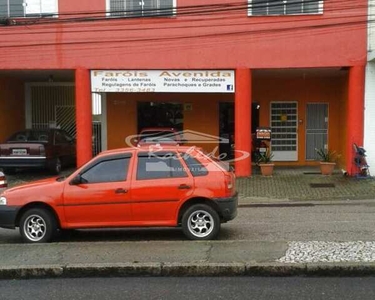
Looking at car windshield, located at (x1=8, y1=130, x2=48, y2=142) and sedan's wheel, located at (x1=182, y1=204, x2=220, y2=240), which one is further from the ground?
Result: car windshield, located at (x1=8, y1=130, x2=48, y2=142)

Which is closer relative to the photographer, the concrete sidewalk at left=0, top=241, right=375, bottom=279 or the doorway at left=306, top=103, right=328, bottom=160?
the concrete sidewalk at left=0, top=241, right=375, bottom=279

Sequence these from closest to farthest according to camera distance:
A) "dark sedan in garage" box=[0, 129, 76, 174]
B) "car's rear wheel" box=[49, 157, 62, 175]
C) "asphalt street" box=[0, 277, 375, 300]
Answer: "asphalt street" box=[0, 277, 375, 300]
"dark sedan in garage" box=[0, 129, 76, 174]
"car's rear wheel" box=[49, 157, 62, 175]

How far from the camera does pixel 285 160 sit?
67.5 feet

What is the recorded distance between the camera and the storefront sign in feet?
56.9

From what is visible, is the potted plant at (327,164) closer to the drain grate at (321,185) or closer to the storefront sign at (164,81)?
the drain grate at (321,185)

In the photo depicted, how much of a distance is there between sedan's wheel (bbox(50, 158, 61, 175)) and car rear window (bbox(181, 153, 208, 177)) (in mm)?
10289

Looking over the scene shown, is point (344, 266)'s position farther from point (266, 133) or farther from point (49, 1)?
point (49, 1)

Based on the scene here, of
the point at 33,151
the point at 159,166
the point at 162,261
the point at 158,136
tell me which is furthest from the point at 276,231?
the point at 33,151

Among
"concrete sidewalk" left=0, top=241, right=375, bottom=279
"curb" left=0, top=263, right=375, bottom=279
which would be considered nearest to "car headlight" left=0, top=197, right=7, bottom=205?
"concrete sidewalk" left=0, top=241, right=375, bottom=279

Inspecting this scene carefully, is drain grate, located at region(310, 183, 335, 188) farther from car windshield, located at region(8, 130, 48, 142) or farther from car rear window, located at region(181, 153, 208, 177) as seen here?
car windshield, located at region(8, 130, 48, 142)

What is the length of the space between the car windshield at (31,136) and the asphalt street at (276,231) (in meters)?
8.33

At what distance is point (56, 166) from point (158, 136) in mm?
3627

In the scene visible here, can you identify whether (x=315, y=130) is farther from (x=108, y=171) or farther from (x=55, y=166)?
(x=108, y=171)

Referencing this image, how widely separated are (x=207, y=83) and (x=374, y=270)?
11846 millimetres
